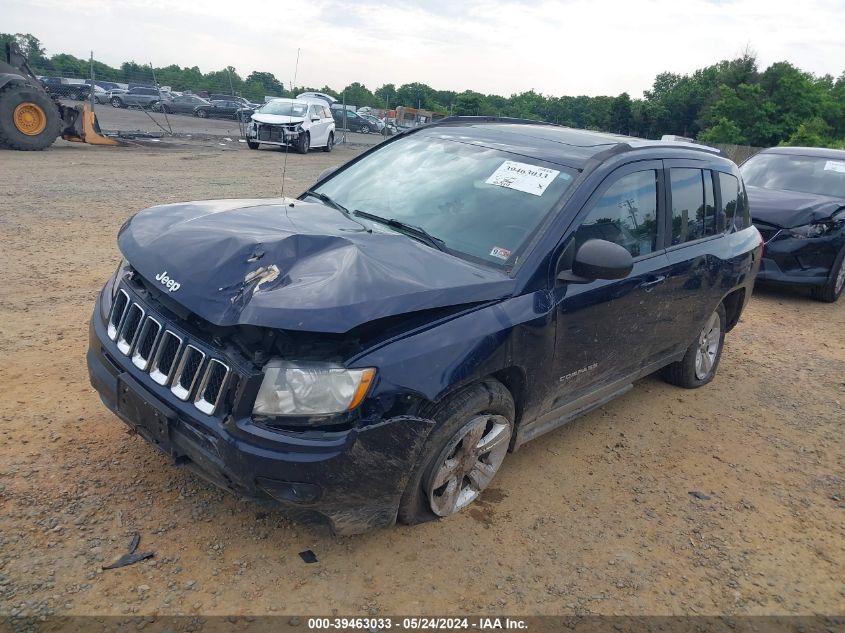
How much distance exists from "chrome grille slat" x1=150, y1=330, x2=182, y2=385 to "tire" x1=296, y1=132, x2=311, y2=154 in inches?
757

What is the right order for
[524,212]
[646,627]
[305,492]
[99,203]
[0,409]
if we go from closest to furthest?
[305,492]
[646,627]
[524,212]
[0,409]
[99,203]

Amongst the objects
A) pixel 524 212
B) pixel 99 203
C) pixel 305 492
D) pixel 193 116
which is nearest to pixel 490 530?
pixel 305 492

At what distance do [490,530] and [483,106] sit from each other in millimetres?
49831

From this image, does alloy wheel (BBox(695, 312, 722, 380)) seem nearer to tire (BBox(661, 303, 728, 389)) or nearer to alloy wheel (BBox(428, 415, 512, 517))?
tire (BBox(661, 303, 728, 389))

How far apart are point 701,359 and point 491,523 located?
2720mm

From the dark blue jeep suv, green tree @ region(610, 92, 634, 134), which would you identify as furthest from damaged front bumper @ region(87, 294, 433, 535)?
green tree @ region(610, 92, 634, 134)

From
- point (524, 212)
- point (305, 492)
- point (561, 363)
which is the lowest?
point (305, 492)

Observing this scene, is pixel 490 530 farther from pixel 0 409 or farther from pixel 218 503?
pixel 0 409

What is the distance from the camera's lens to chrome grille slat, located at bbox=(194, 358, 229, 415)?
253 cm

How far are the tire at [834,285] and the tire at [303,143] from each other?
53.8 feet

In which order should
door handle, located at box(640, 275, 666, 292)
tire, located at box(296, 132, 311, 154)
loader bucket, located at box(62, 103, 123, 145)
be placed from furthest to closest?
tire, located at box(296, 132, 311, 154)
loader bucket, located at box(62, 103, 123, 145)
door handle, located at box(640, 275, 666, 292)

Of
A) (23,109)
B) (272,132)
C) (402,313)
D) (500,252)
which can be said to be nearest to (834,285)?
(500,252)

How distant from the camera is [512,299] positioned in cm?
300

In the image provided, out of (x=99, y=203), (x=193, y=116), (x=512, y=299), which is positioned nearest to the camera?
(x=512, y=299)
